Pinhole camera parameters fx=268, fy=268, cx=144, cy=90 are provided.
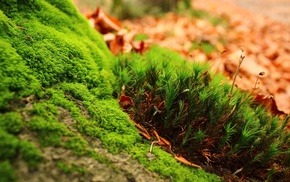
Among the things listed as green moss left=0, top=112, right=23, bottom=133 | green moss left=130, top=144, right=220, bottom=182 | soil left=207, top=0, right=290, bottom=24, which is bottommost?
green moss left=130, top=144, right=220, bottom=182

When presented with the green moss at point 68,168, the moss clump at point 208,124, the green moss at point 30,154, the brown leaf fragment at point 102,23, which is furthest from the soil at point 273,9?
the green moss at point 30,154

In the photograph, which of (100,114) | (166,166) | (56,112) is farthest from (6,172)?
(166,166)

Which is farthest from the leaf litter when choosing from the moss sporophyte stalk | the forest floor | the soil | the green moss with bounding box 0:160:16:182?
the soil

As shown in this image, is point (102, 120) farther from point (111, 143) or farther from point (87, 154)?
point (87, 154)

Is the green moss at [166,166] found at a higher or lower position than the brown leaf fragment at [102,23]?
lower

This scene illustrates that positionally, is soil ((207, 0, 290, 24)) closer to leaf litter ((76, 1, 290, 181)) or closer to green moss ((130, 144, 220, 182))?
leaf litter ((76, 1, 290, 181))

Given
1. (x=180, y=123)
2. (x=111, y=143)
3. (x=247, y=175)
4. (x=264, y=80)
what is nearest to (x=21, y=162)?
(x=111, y=143)

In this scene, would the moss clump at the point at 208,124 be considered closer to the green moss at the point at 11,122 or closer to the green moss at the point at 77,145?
the green moss at the point at 77,145

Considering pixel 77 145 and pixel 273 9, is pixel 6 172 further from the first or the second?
pixel 273 9
